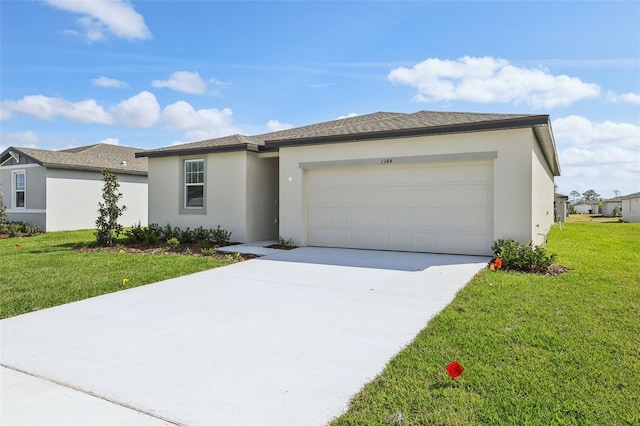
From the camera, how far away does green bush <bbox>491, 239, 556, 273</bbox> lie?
7.88 m

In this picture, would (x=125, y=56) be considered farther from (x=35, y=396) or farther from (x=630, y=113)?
(x=630, y=113)

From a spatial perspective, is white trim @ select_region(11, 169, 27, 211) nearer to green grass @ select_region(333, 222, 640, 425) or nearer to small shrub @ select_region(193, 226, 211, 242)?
small shrub @ select_region(193, 226, 211, 242)

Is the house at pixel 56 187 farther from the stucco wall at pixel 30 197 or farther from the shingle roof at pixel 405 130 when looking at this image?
the shingle roof at pixel 405 130

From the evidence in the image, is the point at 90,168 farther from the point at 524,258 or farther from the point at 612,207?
the point at 612,207

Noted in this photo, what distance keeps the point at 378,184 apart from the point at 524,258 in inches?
167

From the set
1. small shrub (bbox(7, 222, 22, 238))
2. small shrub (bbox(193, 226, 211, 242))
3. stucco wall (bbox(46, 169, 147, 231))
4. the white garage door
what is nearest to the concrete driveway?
the white garage door

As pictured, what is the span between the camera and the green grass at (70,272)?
19.8 feet

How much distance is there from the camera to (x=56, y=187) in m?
17.6

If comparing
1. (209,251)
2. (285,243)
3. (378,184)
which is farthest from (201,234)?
(378,184)

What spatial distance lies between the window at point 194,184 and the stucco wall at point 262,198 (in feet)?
6.52

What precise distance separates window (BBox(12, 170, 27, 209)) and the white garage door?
50.3 ft

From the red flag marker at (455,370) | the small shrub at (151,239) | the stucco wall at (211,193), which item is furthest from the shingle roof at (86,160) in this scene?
the red flag marker at (455,370)

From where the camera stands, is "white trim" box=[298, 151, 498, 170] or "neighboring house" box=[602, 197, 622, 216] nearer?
Result: "white trim" box=[298, 151, 498, 170]

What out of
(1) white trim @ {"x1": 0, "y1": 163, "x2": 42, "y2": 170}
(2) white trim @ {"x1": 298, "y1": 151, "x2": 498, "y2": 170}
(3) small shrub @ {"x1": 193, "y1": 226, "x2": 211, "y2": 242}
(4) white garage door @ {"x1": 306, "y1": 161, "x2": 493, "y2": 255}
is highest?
(1) white trim @ {"x1": 0, "y1": 163, "x2": 42, "y2": 170}
